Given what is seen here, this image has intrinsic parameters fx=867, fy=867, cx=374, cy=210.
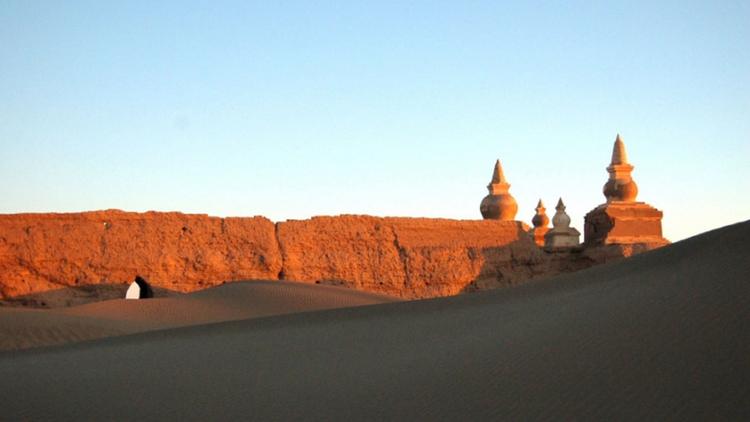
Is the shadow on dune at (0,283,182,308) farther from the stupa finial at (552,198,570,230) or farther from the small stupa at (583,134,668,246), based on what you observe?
the stupa finial at (552,198,570,230)

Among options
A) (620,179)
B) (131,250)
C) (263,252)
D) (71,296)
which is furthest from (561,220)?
(71,296)

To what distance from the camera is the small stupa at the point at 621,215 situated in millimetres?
21609

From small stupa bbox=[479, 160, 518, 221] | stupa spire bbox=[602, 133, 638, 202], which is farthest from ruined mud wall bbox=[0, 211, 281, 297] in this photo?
small stupa bbox=[479, 160, 518, 221]

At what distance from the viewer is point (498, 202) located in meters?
26.2

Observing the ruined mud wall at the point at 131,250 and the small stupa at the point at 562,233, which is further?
the small stupa at the point at 562,233

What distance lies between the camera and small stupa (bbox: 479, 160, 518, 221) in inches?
1028

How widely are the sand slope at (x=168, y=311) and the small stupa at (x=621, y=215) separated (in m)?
9.26

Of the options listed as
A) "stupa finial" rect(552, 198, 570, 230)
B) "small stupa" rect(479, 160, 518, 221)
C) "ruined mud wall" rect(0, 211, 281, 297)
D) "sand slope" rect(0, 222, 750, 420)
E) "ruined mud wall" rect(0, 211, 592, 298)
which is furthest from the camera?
"stupa finial" rect(552, 198, 570, 230)

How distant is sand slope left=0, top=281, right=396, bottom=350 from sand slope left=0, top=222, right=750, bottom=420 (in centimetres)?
Answer: 240

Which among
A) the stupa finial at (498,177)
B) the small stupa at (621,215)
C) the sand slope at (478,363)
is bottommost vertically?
the sand slope at (478,363)

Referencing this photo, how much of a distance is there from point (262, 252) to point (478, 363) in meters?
9.78

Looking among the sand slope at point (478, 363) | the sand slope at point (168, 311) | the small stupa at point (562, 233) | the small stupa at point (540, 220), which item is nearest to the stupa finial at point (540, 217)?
the small stupa at point (540, 220)

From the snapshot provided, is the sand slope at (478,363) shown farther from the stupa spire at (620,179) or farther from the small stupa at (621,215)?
the stupa spire at (620,179)

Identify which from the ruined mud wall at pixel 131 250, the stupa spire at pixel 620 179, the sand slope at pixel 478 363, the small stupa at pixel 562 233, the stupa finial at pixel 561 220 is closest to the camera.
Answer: the sand slope at pixel 478 363
